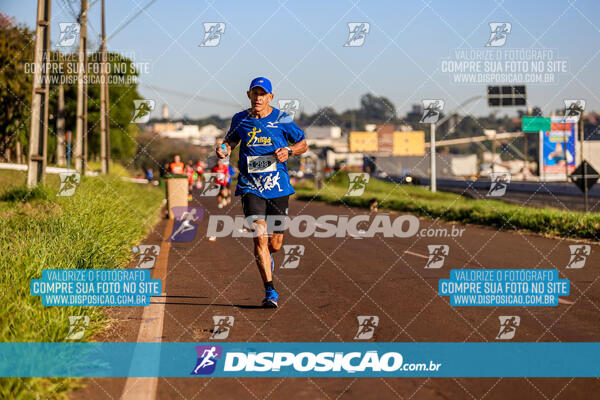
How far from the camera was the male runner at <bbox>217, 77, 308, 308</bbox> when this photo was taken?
7.74 metres

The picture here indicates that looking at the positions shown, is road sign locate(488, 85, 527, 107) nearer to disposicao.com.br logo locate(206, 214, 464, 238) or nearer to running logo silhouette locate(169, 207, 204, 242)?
disposicao.com.br logo locate(206, 214, 464, 238)

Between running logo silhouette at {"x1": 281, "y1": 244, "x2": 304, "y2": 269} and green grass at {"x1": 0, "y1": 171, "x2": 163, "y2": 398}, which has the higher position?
green grass at {"x1": 0, "y1": 171, "x2": 163, "y2": 398}

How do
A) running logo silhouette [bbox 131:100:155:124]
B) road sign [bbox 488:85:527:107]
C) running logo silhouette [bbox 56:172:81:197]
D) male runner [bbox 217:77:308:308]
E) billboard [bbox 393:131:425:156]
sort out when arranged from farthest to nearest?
billboard [bbox 393:131:425:156]
road sign [bbox 488:85:527:107]
running logo silhouette [bbox 131:100:155:124]
running logo silhouette [bbox 56:172:81:197]
male runner [bbox 217:77:308:308]

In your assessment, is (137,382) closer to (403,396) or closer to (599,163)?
(403,396)

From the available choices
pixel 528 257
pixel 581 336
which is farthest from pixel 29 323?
pixel 528 257

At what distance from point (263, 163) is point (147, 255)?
5292 mm

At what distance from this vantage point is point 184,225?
19000 millimetres

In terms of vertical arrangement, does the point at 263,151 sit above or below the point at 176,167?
above

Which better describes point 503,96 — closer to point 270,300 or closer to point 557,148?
point 557,148

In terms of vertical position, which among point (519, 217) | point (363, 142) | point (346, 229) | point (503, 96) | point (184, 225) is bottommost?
point (184, 225)

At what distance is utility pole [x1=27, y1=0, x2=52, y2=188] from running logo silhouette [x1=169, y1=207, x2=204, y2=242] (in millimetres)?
3585

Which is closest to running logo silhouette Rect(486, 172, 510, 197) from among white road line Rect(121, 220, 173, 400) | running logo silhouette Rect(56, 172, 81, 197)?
running logo silhouette Rect(56, 172, 81, 197)

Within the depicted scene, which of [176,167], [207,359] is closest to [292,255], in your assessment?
[207,359]

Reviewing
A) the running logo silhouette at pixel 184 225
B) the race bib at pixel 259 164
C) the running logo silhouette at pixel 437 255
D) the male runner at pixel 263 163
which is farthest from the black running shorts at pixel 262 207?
the running logo silhouette at pixel 184 225
